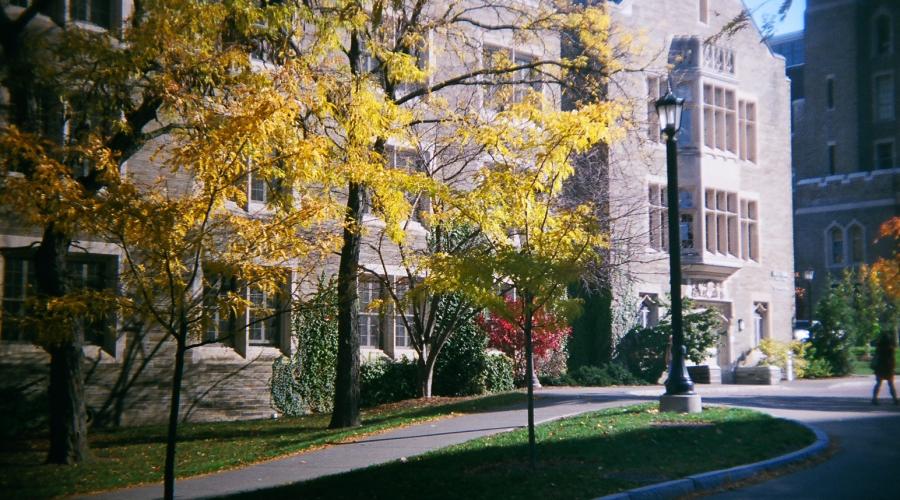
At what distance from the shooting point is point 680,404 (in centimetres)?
1627

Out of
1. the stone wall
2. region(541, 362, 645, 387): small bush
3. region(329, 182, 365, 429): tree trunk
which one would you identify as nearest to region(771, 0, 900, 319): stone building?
region(541, 362, 645, 387): small bush

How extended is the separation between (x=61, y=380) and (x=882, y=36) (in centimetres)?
4862

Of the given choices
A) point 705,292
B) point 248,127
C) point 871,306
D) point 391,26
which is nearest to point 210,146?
point 248,127

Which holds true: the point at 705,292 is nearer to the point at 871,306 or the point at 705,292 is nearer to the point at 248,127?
the point at 871,306

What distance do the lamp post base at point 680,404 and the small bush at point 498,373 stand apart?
839 cm

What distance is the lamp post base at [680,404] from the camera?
16.2 metres

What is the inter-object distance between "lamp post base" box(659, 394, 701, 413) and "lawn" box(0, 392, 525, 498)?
369 cm

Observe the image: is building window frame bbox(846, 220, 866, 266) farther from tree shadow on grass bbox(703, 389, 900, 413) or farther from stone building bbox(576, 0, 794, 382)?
tree shadow on grass bbox(703, 389, 900, 413)

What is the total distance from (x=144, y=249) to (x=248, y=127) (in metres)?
1.60

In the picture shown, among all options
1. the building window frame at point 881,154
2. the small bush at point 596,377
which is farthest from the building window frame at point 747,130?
the building window frame at point 881,154

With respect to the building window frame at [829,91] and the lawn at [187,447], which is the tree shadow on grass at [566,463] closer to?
the lawn at [187,447]

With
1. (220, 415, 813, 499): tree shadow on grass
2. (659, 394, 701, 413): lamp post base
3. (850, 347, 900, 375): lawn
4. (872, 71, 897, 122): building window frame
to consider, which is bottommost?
(850, 347, 900, 375): lawn

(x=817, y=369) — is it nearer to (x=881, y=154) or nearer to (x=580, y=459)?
(x=881, y=154)

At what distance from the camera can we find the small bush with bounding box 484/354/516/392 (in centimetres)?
2447
